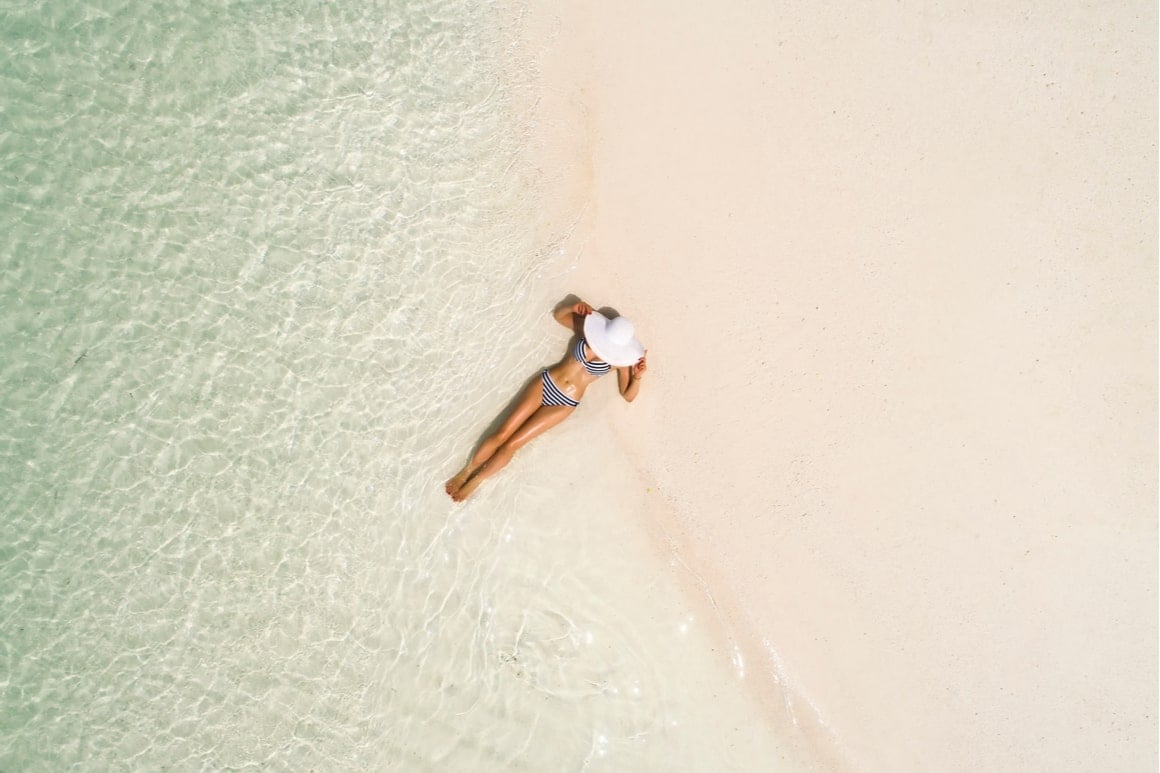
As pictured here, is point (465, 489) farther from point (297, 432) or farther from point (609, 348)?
point (609, 348)

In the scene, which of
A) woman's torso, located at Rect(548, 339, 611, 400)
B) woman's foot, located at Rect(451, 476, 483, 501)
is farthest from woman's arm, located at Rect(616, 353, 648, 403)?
woman's foot, located at Rect(451, 476, 483, 501)

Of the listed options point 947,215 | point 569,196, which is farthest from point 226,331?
point 947,215

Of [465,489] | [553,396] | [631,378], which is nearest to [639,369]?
[631,378]

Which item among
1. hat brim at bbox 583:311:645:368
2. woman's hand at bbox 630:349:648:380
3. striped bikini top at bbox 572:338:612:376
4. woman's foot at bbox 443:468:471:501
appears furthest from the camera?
woman's foot at bbox 443:468:471:501

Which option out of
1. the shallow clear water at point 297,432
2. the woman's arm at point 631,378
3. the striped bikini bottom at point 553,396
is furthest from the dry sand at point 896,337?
the shallow clear water at point 297,432

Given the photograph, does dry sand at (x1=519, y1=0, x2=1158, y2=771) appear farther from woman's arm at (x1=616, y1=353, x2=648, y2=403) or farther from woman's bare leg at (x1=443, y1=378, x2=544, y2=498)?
woman's bare leg at (x1=443, y1=378, x2=544, y2=498)

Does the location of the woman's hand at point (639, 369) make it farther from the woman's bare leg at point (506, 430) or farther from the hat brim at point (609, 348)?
the woman's bare leg at point (506, 430)
